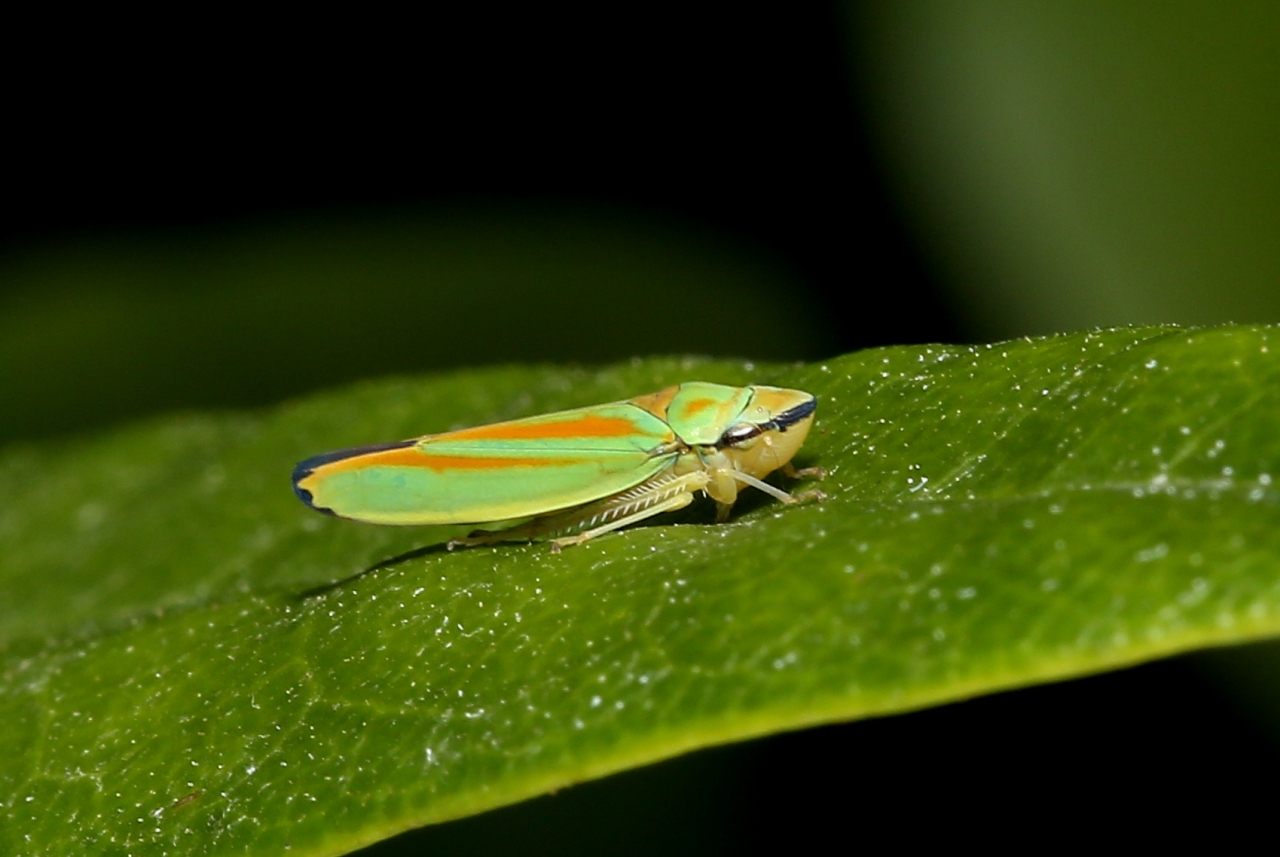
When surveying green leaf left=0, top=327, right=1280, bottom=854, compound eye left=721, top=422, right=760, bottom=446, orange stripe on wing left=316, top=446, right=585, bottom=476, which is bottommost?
green leaf left=0, top=327, right=1280, bottom=854

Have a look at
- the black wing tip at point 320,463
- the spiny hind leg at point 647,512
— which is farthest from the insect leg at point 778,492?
the black wing tip at point 320,463

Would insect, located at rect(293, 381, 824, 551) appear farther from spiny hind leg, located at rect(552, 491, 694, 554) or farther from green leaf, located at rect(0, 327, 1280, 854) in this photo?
green leaf, located at rect(0, 327, 1280, 854)

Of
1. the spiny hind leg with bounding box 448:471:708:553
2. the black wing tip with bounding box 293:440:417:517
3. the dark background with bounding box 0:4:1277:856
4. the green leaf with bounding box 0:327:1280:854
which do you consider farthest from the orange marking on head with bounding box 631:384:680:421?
the dark background with bounding box 0:4:1277:856

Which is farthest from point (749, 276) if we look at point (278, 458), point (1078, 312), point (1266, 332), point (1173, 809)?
point (1266, 332)

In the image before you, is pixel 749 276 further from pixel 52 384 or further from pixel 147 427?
pixel 52 384

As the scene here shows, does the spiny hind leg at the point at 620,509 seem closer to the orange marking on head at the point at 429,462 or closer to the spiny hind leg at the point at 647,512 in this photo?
the spiny hind leg at the point at 647,512

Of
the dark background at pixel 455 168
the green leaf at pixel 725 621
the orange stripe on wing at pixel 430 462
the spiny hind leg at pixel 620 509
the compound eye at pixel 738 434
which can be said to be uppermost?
the dark background at pixel 455 168

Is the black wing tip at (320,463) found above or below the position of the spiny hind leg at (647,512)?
above

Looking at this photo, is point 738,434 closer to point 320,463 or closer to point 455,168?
point 320,463
